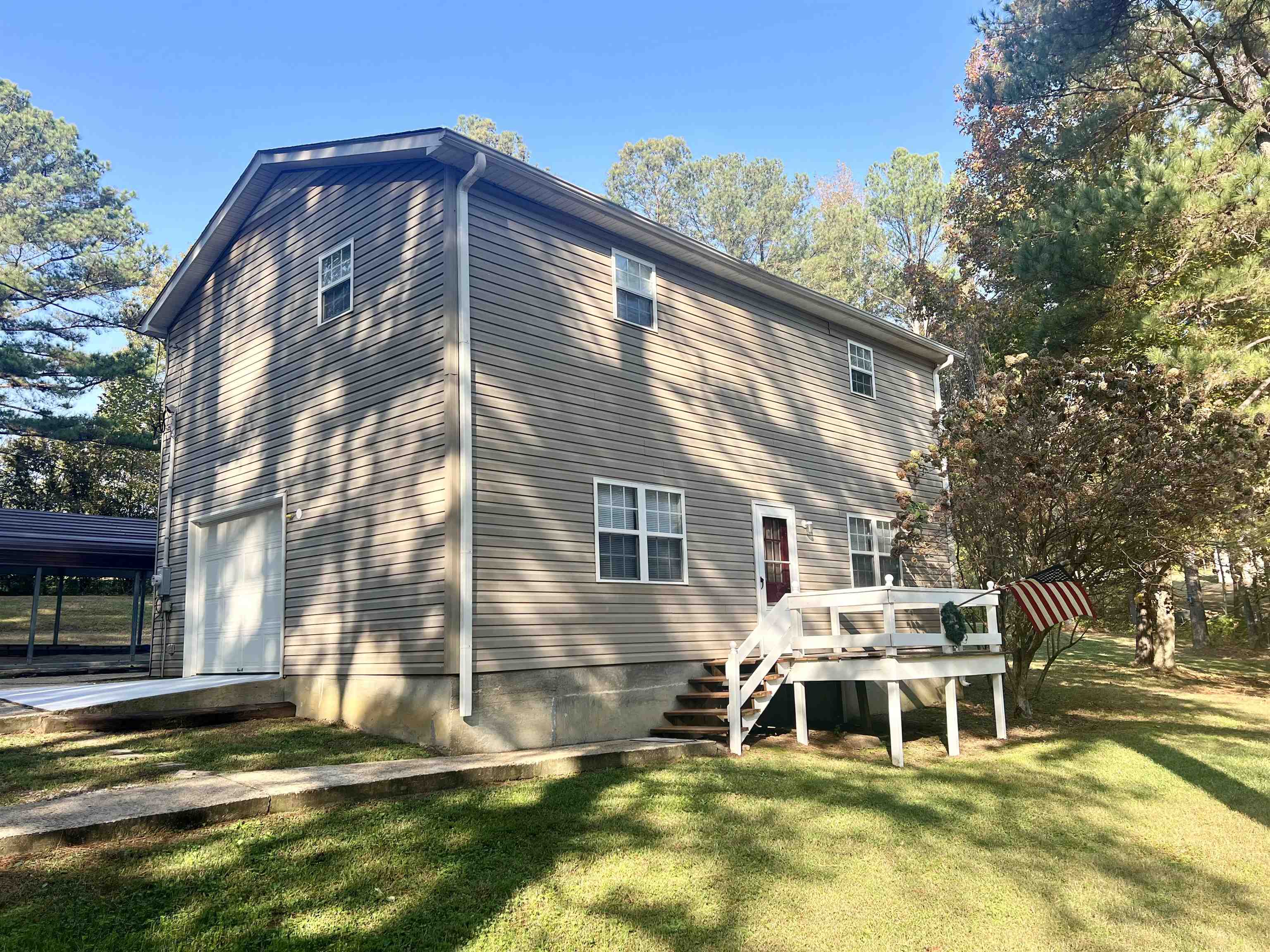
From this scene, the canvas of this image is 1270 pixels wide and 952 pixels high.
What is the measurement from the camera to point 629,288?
418 inches

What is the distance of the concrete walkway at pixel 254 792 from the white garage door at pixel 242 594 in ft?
13.4

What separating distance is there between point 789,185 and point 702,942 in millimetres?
36143

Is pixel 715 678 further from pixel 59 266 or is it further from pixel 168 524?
pixel 59 266

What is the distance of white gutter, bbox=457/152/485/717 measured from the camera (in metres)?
8.00

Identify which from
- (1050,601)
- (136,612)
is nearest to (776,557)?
(1050,601)

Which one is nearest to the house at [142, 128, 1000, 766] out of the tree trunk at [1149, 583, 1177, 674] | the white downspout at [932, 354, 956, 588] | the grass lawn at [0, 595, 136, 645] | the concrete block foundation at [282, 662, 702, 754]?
the concrete block foundation at [282, 662, 702, 754]

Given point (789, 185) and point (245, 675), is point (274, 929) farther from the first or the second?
point (789, 185)

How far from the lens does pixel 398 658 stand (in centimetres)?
849

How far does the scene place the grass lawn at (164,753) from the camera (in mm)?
→ 6102

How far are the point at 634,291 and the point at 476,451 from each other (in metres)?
3.32

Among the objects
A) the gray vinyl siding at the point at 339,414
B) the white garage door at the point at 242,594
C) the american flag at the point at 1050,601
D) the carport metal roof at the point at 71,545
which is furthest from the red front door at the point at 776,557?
the carport metal roof at the point at 71,545

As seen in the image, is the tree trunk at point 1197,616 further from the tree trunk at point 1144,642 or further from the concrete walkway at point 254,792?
the concrete walkway at point 254,792

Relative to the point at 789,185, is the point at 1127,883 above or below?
below

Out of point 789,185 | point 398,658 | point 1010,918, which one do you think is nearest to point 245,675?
point 398,658
